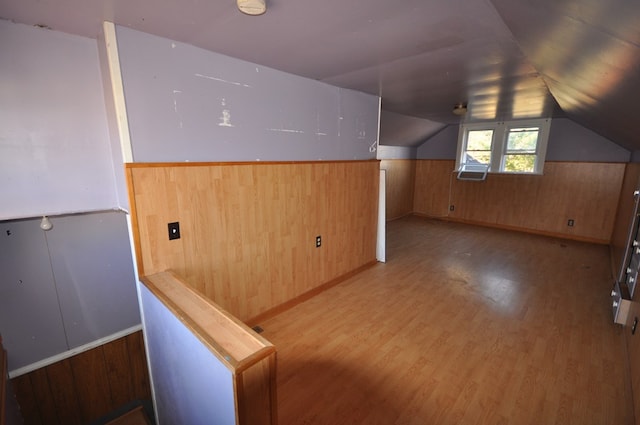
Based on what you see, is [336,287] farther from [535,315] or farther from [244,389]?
[244,389]

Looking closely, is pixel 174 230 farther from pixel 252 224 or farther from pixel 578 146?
pixel 578 146

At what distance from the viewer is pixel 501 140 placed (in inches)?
209

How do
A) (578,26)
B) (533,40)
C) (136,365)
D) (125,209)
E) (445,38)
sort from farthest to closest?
(136,365), (125,209), (445,38), (533,40), (578,26)

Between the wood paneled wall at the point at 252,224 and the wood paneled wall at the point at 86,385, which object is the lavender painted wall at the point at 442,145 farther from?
the wood paneled wall at the point at 86,385

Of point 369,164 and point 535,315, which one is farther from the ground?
point 369,164

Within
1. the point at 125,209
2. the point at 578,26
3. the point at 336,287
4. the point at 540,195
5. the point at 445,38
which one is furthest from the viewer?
the point at 540,195

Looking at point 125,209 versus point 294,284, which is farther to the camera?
point 294,284

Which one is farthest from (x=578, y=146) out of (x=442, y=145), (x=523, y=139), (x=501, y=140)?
(x=442, y=145)

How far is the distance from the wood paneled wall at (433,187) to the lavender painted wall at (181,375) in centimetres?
606

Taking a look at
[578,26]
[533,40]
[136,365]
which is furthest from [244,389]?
[533,40]

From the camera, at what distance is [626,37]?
0.87 metres

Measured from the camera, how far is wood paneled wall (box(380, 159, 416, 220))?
19.2 feet

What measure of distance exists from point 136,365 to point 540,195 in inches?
246

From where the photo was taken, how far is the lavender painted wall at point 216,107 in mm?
1574
